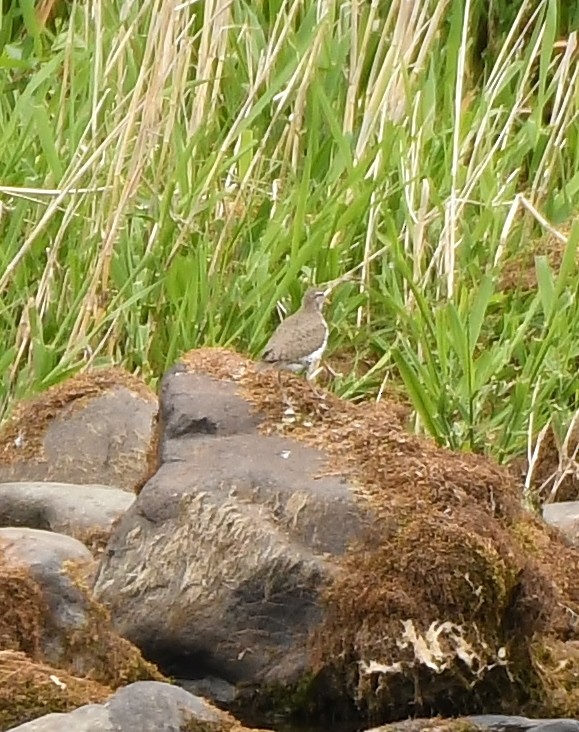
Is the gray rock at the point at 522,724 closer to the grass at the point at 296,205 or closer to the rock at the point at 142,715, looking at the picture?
the rock at the point at 142,715

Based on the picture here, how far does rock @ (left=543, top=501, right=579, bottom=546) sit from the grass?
300 mm

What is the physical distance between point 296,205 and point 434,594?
246 centimetres

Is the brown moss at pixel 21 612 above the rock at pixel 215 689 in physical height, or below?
above

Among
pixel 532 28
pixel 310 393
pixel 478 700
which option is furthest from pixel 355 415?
pixel 532 28

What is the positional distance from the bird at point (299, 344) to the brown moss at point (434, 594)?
0.64 m

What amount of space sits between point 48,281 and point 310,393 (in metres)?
1.56

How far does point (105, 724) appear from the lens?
3.55 metres

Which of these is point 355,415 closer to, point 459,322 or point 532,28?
point 459,322

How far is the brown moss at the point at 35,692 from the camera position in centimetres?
385

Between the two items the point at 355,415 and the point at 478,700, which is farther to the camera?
the point at 355,415

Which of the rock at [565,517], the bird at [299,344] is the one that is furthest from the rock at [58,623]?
the rock at [565,517]

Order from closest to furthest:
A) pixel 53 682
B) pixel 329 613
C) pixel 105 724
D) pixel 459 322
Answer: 1. pixel 105 724
2. pixel 53 682
3. pixel 329 613
4. pixel 459 322

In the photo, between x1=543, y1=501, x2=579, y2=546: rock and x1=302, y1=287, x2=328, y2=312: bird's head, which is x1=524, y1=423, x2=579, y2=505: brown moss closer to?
x1=543, y1=501, x2=579, y2=546: rock

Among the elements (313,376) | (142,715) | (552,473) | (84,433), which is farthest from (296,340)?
(142,715)
